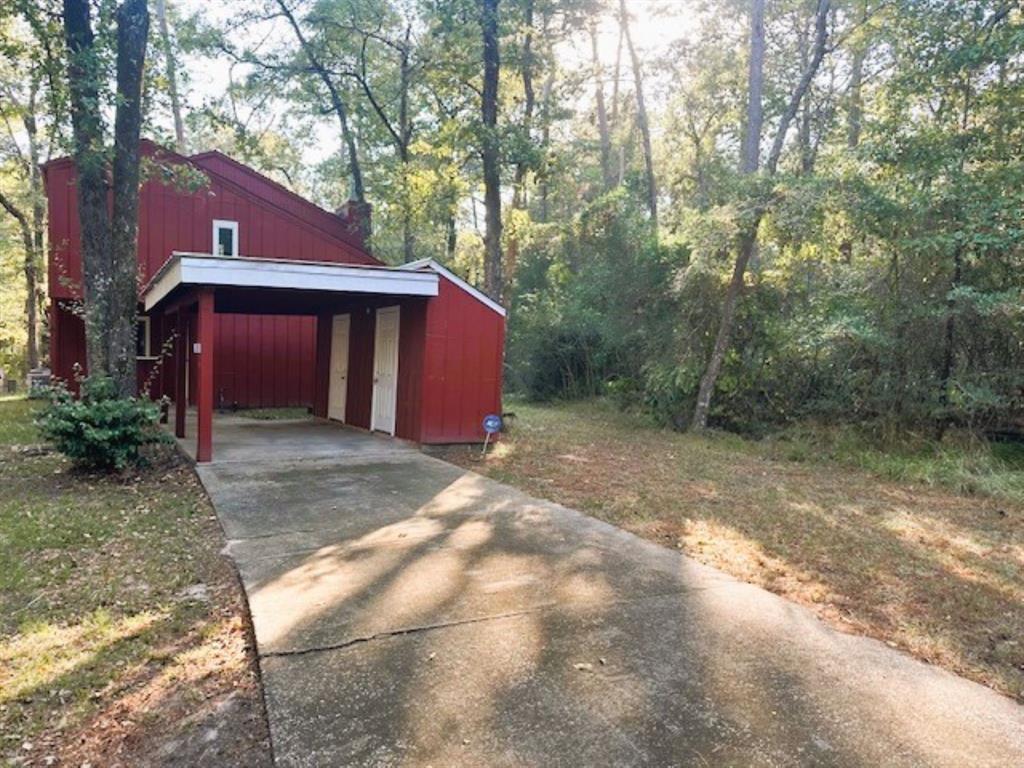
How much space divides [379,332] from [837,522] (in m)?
6.65

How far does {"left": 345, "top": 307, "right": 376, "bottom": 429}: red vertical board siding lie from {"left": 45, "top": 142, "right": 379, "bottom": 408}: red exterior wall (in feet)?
12.3

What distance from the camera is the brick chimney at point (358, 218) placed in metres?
15.1

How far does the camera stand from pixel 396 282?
7.90m

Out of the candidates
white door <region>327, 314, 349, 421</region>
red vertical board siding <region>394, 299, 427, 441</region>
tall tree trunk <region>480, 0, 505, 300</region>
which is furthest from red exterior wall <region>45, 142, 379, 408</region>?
red vertical board siding <region>394, 299, 427, 441</region>

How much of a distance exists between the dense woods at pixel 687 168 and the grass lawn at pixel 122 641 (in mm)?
4278

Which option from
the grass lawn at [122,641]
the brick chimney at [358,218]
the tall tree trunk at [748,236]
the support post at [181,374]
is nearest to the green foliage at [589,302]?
the tall tree trunk at [748,236]

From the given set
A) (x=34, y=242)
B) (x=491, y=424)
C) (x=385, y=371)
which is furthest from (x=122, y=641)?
(x=34, y=242)

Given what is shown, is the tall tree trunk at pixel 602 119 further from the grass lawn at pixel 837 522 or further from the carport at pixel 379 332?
the grass lawn at pixel 837 522

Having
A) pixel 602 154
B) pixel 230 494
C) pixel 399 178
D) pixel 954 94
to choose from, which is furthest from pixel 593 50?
pixel 230 494

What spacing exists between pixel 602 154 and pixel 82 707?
22.0 metres

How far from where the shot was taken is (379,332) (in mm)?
9836

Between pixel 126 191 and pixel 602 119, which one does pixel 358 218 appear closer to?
pixel 126 191

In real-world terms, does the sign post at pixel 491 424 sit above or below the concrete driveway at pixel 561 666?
above

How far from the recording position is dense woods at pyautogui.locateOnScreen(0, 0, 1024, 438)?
805 centimetres
